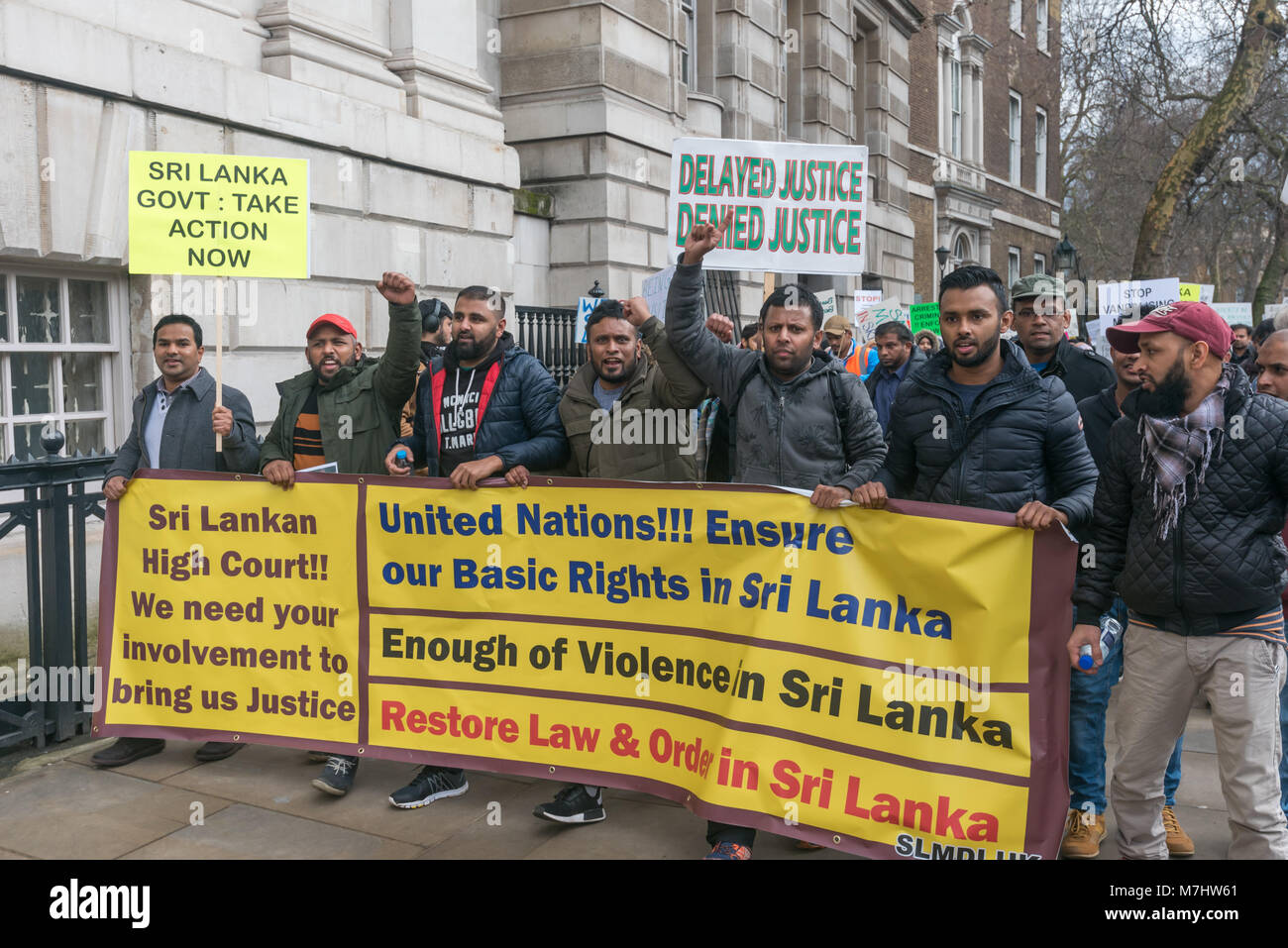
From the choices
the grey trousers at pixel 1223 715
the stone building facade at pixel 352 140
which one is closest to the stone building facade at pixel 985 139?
the stone building facade at pixel 352 140

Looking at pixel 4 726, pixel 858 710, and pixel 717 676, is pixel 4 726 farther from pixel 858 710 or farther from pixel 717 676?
pixel 858 710

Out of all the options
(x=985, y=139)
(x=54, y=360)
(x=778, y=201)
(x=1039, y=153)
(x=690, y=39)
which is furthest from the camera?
(x=1039, y=153)

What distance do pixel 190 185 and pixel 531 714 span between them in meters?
2.97

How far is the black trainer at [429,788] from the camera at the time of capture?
4.66m

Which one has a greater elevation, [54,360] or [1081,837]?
[54,360]

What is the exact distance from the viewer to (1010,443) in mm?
3973

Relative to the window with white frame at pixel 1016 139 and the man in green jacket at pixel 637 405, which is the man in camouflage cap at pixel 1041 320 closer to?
the man in green jacket at pixel 637 405

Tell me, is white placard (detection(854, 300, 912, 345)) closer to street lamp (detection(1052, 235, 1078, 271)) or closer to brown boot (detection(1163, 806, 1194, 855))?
street lamp (detection(1052, 235, 1078, 271))

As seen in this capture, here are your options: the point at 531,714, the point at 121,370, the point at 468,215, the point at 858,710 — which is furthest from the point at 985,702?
the point at 468,215

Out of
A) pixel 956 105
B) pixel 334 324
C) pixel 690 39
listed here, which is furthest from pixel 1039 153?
pixel 334 324

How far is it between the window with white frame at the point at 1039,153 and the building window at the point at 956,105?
7407mm

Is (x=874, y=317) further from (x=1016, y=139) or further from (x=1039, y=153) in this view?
(x=1039, y=153)

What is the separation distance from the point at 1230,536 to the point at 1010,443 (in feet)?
2.50

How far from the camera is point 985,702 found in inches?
150
